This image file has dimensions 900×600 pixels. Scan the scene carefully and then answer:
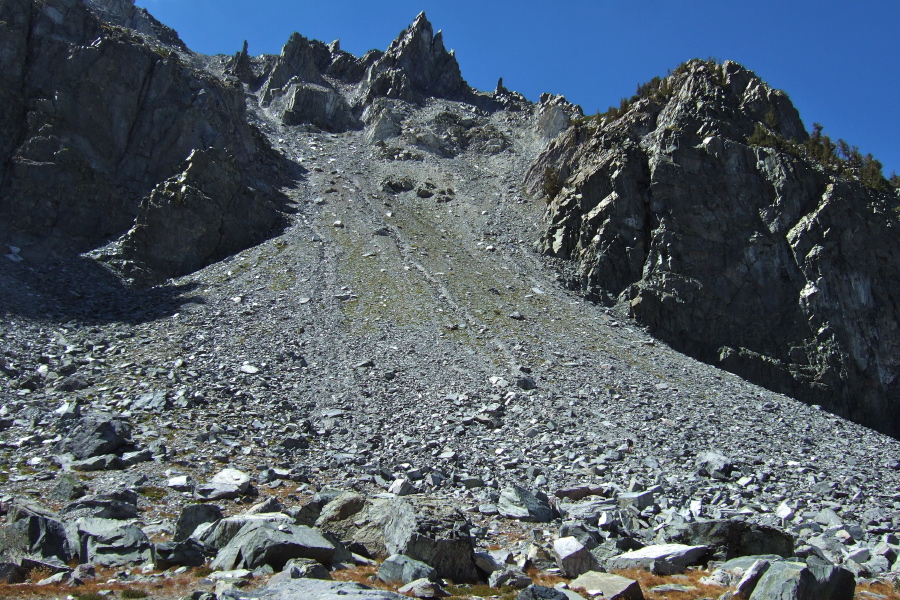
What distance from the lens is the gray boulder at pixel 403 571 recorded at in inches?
468

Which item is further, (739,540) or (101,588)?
(739,540)

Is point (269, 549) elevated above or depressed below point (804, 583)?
below

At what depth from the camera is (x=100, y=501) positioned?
15.2 m

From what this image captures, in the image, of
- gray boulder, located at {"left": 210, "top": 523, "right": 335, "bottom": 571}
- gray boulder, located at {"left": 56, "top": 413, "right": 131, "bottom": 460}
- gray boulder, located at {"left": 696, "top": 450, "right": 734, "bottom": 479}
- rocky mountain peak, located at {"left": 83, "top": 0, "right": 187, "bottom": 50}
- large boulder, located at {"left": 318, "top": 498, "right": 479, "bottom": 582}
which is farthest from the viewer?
rocky mountain peak, located at {"left": 83, "top": 0, "right": 187, "bottom": 50}

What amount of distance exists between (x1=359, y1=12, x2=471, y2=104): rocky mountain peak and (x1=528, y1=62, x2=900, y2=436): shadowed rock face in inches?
2139

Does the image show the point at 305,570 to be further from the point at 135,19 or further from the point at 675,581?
the point at 135,19

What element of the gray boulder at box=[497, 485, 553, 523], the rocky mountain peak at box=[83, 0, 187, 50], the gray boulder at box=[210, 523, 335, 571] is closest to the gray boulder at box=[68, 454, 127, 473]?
the gray boulder at box=[210, 523, 335, 571]

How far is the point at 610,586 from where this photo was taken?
11414mm

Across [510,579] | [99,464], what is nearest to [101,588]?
[510,579]

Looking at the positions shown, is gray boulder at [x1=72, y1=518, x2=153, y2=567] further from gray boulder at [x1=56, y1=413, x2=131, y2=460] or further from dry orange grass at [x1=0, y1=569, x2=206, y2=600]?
gray boulder at [x1=56, y1=413, x2=131, y2=460]

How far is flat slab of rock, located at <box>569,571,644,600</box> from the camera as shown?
11.1 m

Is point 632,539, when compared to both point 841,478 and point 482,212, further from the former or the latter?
point 482,212

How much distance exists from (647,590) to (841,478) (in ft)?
41.9

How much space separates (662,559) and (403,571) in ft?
19.7
